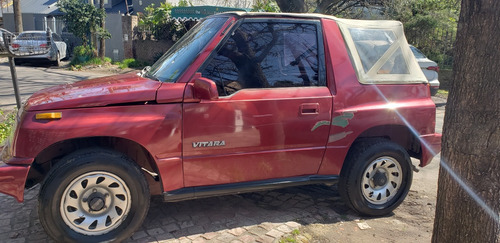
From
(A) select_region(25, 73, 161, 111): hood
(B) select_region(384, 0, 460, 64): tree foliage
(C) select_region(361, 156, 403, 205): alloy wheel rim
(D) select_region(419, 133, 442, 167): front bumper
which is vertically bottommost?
(C) select_region(361, 156, 403, 205): alloy wheel rim

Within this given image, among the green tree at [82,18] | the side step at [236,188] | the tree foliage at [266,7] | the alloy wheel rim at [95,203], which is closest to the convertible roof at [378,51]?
the side step at [236,188]

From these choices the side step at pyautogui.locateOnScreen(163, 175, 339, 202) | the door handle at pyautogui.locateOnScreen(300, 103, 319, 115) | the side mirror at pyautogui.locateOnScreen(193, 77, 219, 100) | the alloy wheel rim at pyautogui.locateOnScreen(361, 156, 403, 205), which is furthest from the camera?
the alloy wheel rim at pyautogui.locateOnScreen(361, 156, 403, 205)

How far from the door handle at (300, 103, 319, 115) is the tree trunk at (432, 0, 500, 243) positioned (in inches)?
52.4

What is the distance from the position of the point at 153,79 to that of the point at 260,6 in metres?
14.0

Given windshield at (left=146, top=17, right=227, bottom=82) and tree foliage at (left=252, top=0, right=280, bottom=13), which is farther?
tree foliage at (left=252, top=0, right=280, bottom=13)

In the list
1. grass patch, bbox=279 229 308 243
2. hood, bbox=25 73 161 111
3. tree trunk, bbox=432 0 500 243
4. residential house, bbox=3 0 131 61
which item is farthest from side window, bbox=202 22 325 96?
residential house, bbox=3 0 131 61

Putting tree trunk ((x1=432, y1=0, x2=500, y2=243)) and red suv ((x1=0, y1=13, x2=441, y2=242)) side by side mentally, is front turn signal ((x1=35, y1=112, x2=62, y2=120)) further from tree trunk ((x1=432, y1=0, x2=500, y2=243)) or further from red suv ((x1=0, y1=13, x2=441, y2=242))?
tree trunk ((x1=432, y1=0, x2=500, y2=243))

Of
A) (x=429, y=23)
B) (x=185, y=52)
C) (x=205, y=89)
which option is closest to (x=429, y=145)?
(x=205, y=89)

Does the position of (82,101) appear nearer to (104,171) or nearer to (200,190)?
(104,171)

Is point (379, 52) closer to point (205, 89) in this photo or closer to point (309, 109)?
point (309, 109)

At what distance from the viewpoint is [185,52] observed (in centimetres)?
382

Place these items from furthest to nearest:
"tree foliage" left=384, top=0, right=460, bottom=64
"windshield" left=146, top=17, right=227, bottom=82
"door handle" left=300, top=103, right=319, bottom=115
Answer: "tree foliage" left=384, top=0, right=460, bottom=64 < "door handle" left=300, top=103, right=319, bottom=115 < "windshield" left=146, top=17, right=227, bottom=82

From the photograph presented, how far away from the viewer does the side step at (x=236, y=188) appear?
3506 millimetres

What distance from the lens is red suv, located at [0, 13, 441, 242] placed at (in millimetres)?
3213
